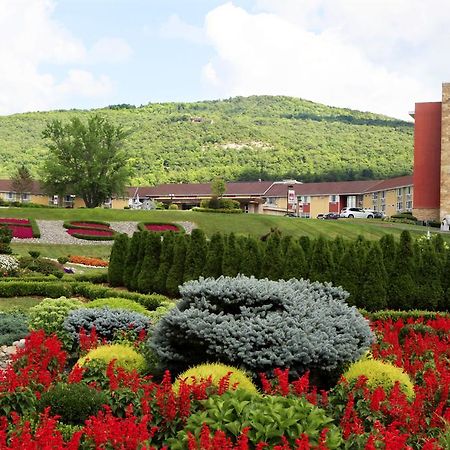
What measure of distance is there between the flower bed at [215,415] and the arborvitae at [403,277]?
25.1ft

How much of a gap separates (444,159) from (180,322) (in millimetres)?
51960

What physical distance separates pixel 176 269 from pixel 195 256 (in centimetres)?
62

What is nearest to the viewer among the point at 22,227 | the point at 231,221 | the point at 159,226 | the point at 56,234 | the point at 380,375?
the point at 380,375

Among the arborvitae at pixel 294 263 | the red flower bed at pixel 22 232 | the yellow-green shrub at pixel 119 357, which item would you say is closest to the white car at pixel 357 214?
the red flower bed at pixel 22 232

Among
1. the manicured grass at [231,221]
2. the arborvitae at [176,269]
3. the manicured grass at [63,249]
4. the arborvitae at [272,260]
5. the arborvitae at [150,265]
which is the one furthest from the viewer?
the manicured grass at [231,221]

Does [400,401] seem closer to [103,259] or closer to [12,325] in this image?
[12,325]

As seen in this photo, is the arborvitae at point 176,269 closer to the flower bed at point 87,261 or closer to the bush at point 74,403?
the flower bed at point 87,261

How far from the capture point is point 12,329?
39.0ft

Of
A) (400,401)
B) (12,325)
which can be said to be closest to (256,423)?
(400,401)

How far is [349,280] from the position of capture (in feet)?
52.4

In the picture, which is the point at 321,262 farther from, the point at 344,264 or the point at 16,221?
the point at 16,221

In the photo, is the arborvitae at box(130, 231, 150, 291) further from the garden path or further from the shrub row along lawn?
the garden path

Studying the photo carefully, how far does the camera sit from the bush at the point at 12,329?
11.3 m

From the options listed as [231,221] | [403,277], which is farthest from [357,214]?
[403,277]
